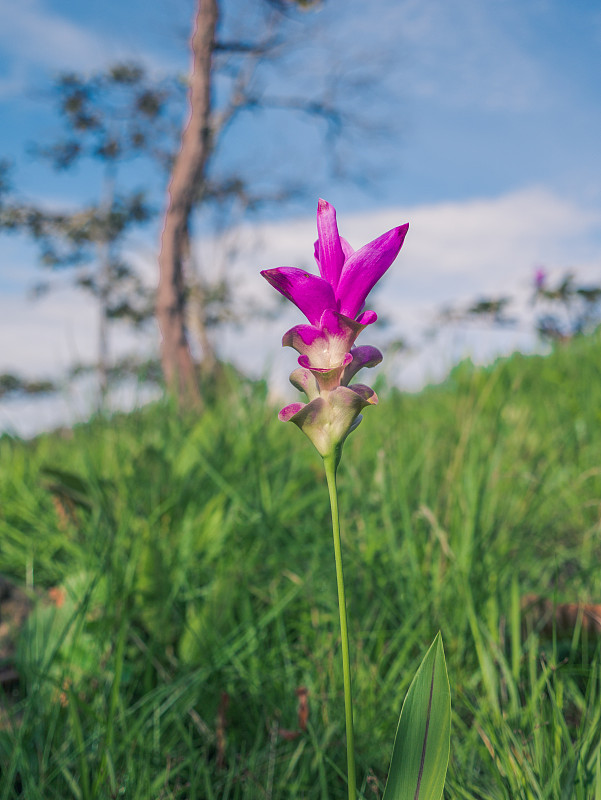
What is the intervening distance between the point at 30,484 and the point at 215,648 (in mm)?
1535

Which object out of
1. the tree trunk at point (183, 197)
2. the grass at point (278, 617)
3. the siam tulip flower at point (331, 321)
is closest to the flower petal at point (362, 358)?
the siam tulip flower at point (331, 321)

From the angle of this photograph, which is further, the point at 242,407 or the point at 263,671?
the point at 242,407

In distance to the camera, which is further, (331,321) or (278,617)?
(278,617)

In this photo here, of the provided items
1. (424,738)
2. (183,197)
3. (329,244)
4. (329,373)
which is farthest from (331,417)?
(183,197)

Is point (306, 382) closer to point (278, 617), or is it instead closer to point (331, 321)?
point (331, 321)

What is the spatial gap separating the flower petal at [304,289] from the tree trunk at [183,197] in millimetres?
4920

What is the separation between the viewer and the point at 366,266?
1.91 ft

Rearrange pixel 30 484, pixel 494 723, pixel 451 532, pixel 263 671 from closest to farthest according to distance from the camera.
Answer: pixel 494 723
pixel 263 671
pixel 451 532
pixel 30 484

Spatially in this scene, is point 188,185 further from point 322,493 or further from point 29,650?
point 29,650

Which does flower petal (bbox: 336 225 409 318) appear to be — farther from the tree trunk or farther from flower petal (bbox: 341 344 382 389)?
the tree trunk

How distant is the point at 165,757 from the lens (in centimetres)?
101

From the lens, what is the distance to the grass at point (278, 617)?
37.1 inches

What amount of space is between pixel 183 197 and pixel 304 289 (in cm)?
547

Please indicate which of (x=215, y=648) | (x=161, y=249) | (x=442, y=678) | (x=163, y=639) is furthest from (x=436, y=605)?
(x=161, y=249)
